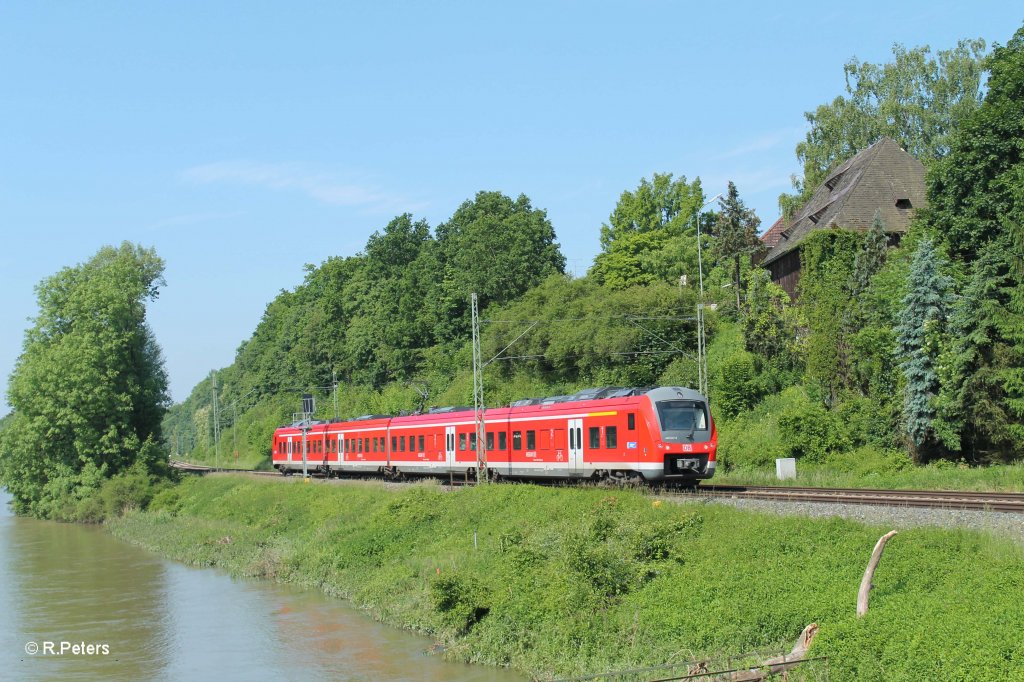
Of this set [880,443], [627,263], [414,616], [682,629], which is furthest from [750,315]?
[682,629]

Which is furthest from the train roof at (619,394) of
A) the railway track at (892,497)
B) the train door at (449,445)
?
the railway track at (892,497)

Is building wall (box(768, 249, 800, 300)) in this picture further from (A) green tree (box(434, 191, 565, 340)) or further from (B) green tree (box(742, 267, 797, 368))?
(A) green tree (box(434, 191, 565, 340))

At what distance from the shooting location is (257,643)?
918 inches

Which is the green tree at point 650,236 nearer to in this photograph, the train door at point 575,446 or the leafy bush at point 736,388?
the leafy bush at point 736,388

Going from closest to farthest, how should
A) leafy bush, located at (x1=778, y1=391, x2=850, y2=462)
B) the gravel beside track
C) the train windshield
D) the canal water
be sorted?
the gravel beside track → the canal water → the train windshield → leafy bush, located at (x1=778, y1=391, x2=850, y2=462)

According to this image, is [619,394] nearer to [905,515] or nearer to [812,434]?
[905,515]

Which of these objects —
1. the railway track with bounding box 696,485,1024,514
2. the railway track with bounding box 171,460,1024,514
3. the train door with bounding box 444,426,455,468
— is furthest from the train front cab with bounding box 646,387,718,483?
the train door with bounding box 444,426,455,468

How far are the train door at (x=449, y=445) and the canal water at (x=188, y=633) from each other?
9.57m

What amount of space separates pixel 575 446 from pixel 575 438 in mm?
245

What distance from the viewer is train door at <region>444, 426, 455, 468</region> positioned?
39844 millimetres

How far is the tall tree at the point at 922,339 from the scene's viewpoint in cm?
3450

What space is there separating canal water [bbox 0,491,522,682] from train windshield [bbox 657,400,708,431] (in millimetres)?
9563

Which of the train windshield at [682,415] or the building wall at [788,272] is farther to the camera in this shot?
the building wall at [788,272]

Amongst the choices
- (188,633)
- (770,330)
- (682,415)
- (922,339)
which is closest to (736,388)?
(770,330)
